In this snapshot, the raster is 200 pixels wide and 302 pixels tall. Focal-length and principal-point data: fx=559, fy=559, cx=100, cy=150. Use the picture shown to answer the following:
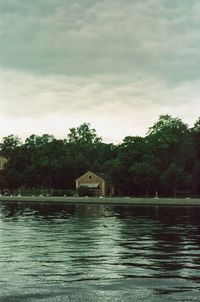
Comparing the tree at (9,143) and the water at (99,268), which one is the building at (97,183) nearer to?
the tree at (9,143)

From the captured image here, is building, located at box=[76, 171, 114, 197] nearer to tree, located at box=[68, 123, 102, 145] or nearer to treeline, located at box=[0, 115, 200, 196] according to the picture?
treeline, located at box=[0, 115, 200, 196]

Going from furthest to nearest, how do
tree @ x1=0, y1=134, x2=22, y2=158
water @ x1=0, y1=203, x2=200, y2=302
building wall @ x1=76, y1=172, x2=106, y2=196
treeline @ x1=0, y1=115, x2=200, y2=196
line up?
tree @ x1=0, y1=134, x2=22, y2=158
building wall @ x1=76, y1=172, x2=106, y2=196
treeline @ x1=0, y1=115, x2=200, y2=196
water @ x1=0, y1=203, x2=200, y2=302

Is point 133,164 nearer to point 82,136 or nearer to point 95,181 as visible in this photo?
point 95,181

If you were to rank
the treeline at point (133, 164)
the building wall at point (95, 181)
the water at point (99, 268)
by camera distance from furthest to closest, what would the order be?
1. the building wall at point (95, 181)
2. the treeline at point (133, 164)
3. the water at point (99, 268)

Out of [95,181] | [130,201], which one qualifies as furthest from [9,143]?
[130,201]

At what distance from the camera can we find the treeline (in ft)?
348

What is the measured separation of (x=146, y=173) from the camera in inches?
4156

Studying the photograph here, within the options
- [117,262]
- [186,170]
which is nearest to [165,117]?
[186,170]

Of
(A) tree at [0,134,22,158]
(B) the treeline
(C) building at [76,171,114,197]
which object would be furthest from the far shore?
(A) tree at [0,134,22,158]

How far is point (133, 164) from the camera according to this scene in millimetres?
110750

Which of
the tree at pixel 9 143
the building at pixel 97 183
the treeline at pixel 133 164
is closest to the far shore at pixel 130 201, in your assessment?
the treeline at pixel 133 164

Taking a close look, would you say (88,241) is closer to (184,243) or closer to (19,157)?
(184,243)

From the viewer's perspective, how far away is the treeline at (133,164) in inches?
4181

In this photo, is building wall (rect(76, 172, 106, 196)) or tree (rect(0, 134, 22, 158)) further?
tree (rect(0, 134, 22, 158))
